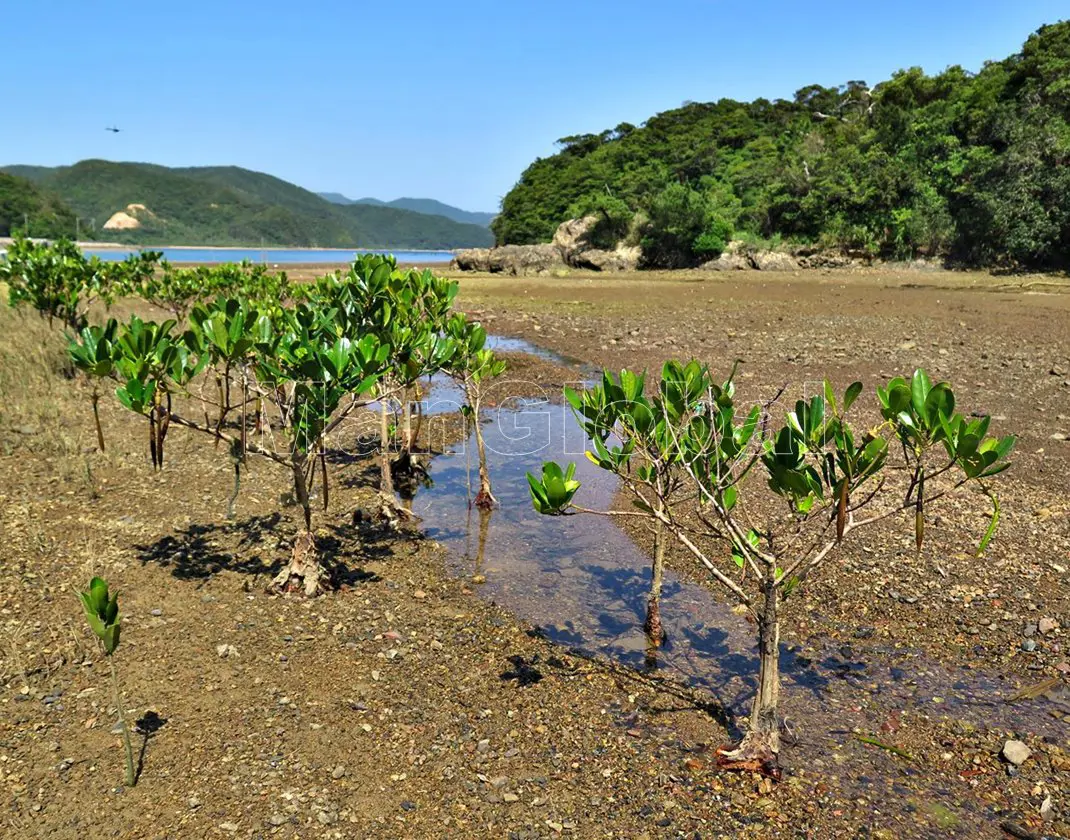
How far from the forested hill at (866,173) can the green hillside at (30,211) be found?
72193 millimetres

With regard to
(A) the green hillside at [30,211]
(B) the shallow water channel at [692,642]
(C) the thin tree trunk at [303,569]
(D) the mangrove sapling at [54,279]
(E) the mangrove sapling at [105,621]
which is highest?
(A) the green hillside at [30,211]

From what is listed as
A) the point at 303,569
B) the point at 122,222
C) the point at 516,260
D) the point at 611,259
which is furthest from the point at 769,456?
the point at 122,222

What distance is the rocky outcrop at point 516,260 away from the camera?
5419cm

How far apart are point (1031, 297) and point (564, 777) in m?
29.4

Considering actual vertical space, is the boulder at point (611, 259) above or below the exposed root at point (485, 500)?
above

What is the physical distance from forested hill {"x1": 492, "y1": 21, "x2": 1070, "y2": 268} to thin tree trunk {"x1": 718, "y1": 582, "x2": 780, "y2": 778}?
3786cm

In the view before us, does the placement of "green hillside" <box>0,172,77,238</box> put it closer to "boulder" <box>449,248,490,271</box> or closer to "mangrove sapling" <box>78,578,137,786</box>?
"boulder" <box>449,248,490,271</box>

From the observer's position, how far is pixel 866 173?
144 feet

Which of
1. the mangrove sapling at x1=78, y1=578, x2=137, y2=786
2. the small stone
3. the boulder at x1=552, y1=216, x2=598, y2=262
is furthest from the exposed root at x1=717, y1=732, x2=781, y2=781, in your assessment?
the boulder at x1=552, y1=216, x2=598, y2=262

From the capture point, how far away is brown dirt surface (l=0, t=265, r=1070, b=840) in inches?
147

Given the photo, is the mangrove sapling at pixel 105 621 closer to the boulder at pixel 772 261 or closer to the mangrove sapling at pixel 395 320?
the mangrove sapling at pixel 395 320

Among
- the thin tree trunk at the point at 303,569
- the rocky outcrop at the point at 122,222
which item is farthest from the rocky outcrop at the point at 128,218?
the thin tree trunk at the point at 303,569

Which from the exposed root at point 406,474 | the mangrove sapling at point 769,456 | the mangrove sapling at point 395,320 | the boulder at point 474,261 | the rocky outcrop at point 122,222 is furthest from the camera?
the rocky outcrop at point 122,222

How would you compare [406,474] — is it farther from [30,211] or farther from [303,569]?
[30,211]
